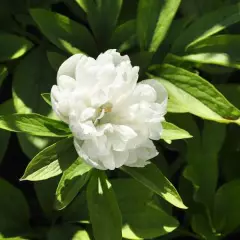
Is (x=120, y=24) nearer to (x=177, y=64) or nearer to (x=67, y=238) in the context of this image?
(x=177, y=64)

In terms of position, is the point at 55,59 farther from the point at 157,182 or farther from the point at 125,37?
the point at 157,182

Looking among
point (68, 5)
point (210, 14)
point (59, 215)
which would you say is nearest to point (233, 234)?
point (59, 215)

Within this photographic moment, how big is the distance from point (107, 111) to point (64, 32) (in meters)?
0.28

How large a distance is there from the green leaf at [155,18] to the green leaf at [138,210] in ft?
0.90

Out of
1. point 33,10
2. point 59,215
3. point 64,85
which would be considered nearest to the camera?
point 64,85

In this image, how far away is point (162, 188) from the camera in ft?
3.06

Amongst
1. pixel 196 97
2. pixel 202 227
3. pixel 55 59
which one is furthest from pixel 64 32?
pixel 202 227

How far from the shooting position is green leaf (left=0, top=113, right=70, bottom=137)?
0.90 m

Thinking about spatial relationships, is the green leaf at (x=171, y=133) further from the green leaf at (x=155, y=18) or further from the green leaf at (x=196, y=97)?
the green leaf at (x=155, y=18)

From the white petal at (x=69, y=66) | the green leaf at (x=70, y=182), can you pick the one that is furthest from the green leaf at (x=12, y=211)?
the white petal at (x=69, y=66)

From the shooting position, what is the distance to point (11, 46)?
3.56ft

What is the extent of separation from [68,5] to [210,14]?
1.00ft

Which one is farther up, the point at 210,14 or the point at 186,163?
the point at 210,14

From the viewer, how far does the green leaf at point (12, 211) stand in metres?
1.11
